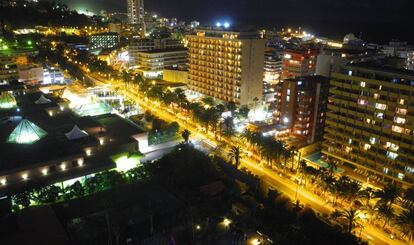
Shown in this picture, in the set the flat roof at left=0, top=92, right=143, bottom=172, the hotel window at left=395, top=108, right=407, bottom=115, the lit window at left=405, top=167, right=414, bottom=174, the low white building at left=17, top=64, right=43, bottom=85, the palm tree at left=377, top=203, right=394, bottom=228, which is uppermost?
the hotel window at left=395, top=108, right=407, bottom=115

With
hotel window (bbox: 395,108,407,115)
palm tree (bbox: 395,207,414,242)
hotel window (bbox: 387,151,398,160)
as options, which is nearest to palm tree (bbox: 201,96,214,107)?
hotel window (bbox: 387,151,398,160)

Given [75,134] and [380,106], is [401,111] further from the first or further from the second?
[75,134]

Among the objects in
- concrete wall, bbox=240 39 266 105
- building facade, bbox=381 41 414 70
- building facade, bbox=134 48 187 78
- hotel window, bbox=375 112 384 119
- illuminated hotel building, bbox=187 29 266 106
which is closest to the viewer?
hotel window, bbox=375 112 384 119

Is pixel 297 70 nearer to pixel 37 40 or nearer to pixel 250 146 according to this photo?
pixel 250 146

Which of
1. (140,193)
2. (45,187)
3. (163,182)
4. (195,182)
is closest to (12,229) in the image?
(45,187)

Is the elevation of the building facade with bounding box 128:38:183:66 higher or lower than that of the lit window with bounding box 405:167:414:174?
higher

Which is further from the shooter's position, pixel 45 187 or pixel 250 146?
pixel 250 146

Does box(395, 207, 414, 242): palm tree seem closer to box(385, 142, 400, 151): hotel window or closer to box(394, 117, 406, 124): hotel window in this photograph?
box(385, 142, 400, 151): hotel window
